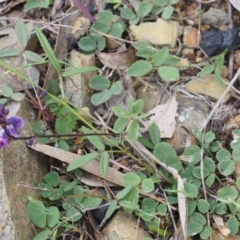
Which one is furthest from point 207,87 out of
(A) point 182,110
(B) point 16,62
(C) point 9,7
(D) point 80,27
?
(C) point 9,7

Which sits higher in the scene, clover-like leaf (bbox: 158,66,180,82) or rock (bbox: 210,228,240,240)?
clover-like leaf (bbox: 158,66,180,82)

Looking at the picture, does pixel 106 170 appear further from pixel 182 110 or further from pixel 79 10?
pixel 79 10

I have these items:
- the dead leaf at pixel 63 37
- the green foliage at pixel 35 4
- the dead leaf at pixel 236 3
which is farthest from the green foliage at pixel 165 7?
the green foliage at pixel 35 4

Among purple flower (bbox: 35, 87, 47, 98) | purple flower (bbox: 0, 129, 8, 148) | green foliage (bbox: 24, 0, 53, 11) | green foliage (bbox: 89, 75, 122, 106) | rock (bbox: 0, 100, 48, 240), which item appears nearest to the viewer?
purple flower (bbox: 0, 129, 8, 148)

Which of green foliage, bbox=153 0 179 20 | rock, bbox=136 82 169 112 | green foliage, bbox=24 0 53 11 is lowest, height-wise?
rock, bbox=136 82 169 112

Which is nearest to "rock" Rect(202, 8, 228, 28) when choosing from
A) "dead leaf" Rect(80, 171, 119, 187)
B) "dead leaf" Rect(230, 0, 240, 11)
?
"dead leaf" Rect(230, 0, 240, 11)

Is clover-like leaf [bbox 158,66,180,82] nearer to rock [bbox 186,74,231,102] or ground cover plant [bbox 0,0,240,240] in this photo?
ground cover plant [bbox 0,0,240,240]
